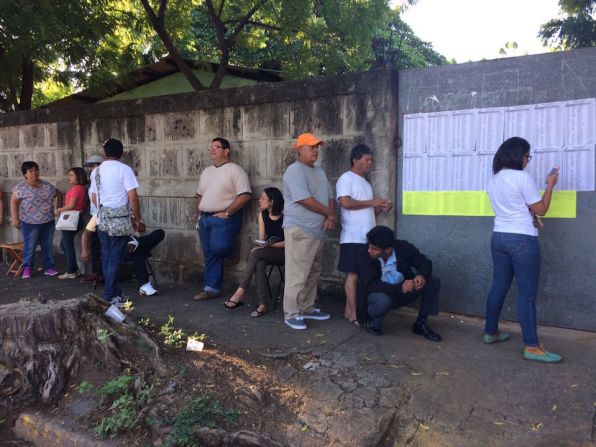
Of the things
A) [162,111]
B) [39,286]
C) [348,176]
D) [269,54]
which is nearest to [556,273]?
[348,176]

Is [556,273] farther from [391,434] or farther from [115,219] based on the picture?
[115,219]

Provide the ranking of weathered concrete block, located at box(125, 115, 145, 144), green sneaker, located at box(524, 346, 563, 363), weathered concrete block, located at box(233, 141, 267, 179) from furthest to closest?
weathered concrete block, located at box(125, 115, 145, 144) < weathered concrete block, located at box(233, 141, 267, 179) < green sneaker, located at box(524, 346, 563, 363)

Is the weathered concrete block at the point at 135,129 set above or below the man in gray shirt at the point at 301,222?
above

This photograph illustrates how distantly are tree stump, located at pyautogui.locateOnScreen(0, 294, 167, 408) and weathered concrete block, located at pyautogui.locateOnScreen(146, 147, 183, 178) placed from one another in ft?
9.46

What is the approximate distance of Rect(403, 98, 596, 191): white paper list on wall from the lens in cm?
417

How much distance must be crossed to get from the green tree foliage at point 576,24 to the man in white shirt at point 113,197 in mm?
8994

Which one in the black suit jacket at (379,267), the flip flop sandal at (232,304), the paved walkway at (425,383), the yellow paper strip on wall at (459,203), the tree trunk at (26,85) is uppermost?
the tree trunk at (26,85)

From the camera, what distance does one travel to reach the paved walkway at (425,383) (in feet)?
9.39

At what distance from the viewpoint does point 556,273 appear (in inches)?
171

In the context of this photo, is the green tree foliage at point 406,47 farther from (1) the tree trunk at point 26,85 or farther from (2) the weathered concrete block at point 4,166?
→ (2) the weathered concrete block at point 4,166

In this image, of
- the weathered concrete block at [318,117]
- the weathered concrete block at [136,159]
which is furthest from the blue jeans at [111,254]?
the weathered concrete block at [318,117]

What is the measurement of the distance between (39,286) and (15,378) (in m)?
3.13

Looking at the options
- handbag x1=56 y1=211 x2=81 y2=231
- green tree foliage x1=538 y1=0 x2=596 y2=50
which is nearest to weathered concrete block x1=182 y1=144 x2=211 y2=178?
handbag x1=56 y1=211 x2=81 y2=231

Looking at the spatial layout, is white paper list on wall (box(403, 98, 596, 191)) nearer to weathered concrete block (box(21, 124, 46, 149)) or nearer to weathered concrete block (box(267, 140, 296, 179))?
weathered concrete block (box(267, 140, 296, 179))
